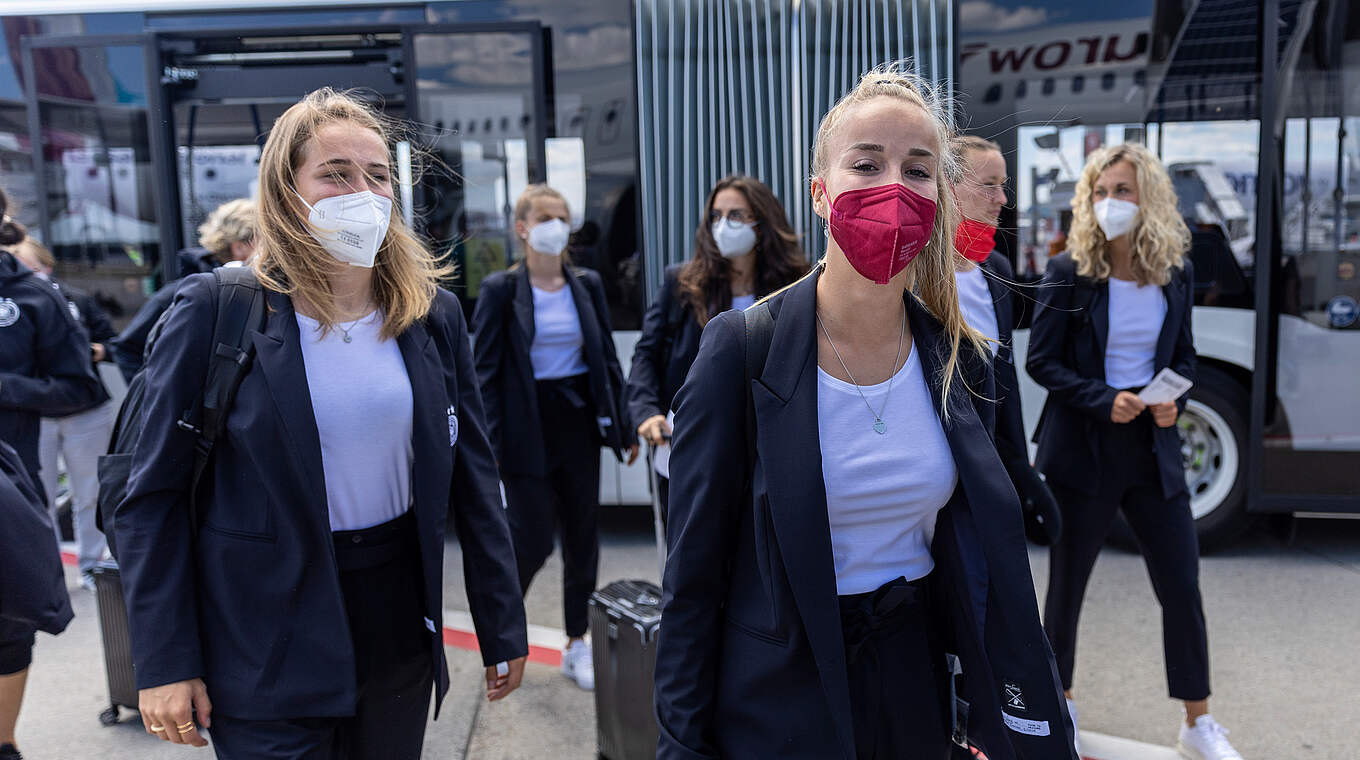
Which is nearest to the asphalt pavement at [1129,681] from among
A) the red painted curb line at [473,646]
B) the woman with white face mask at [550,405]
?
the red painted curb line at [473,646]

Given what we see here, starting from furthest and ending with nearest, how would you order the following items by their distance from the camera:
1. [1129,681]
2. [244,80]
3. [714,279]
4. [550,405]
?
1. [244,80]
2. [550,405]
3. [1129,681]
4. [714,279]

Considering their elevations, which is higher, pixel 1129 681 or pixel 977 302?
pixel 977 302

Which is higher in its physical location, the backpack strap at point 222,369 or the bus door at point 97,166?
the bus door at point 97,166

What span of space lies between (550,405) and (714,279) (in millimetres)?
946

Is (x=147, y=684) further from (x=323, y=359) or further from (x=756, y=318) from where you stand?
(x=756, y=318)

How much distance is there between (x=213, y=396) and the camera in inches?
76.5

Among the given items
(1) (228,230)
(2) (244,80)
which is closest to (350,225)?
(1) (228,230)

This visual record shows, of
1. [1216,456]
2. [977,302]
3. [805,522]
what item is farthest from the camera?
[1216,456]

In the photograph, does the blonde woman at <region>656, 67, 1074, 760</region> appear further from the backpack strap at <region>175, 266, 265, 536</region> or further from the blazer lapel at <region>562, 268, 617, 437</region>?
the blazer lapel at <region>562, 268, 617, 437</region>

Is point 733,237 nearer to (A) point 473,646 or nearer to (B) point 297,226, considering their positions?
(B) point 297,226

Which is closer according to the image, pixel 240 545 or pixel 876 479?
pixel 876 479

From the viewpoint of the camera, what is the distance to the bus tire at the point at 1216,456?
561 cm

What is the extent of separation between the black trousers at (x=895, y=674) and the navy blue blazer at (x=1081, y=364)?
6.73 feet

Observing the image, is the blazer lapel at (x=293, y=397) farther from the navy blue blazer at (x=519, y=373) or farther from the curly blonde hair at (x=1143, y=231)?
the curly blonde hair at (x=1143, y=231)
